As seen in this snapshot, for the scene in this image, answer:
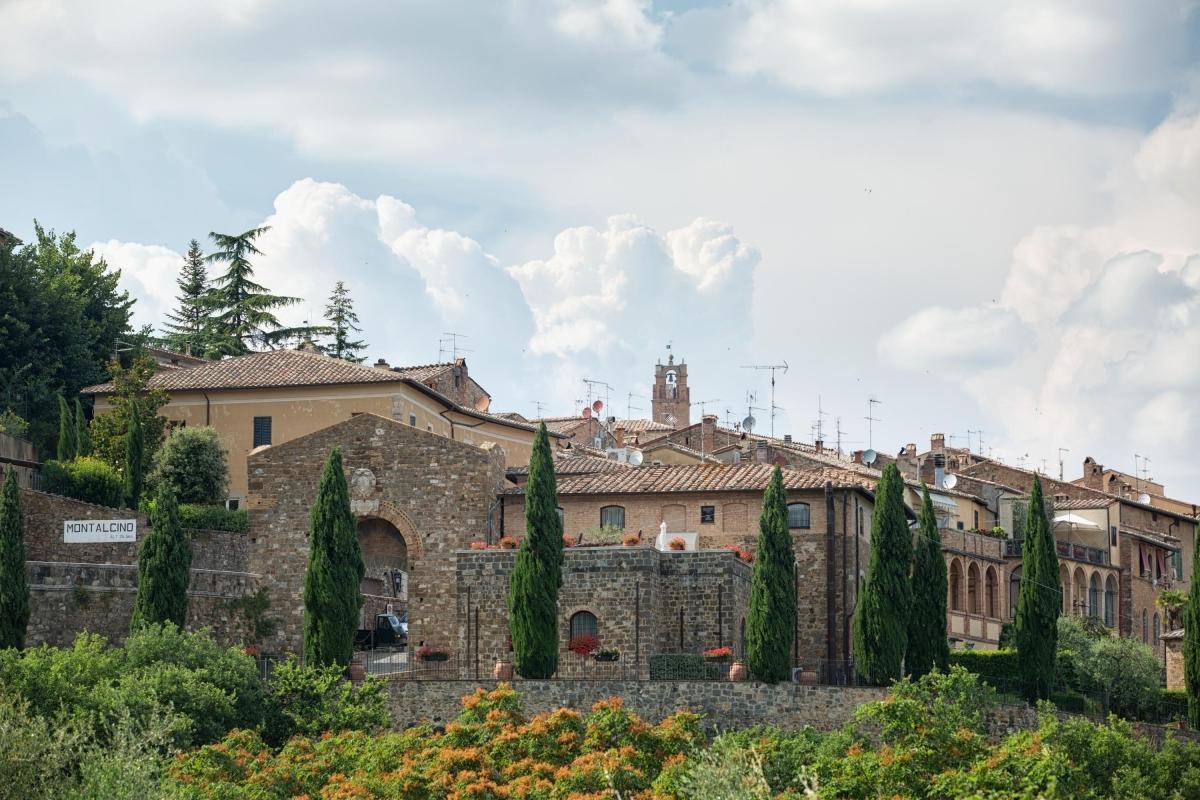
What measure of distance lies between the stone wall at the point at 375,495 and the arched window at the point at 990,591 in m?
24.4

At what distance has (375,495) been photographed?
189 ft

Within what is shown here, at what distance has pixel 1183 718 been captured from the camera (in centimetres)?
6181

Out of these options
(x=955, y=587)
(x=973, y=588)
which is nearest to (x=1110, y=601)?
(x=973, y=588)

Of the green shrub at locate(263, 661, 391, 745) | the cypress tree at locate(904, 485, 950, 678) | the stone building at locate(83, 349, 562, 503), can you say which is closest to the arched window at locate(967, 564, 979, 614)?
the cypress tree at locate(904, 485, 950, 678)

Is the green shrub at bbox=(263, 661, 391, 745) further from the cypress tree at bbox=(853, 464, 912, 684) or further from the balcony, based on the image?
the balcony

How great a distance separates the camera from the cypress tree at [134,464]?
63719mm

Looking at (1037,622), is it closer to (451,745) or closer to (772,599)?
(772,599)

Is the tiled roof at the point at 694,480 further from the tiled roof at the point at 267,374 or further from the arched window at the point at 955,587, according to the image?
the arched window at the point at 955,587

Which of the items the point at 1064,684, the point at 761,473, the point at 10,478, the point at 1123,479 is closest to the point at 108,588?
the point at 10,478

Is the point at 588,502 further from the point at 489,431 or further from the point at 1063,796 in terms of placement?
the point at 1063,796

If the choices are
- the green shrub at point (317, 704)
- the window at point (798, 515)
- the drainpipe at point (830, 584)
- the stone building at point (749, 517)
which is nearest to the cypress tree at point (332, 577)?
the green shrub at point (317, 704)

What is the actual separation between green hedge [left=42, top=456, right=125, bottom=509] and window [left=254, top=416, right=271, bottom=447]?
18.3ft

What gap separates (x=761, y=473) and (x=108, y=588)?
1859cm

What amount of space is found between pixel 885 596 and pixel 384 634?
576 inches
